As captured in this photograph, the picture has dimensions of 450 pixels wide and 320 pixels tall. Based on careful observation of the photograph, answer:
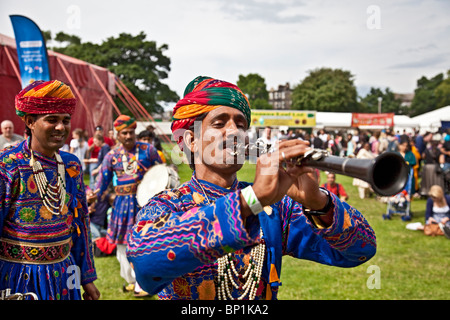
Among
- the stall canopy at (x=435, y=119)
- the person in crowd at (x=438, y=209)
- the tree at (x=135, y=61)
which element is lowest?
the person in crowd at (x=438, y=209)

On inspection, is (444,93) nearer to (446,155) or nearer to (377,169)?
(446,155)

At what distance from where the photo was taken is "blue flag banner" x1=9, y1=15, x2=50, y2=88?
1038 cm

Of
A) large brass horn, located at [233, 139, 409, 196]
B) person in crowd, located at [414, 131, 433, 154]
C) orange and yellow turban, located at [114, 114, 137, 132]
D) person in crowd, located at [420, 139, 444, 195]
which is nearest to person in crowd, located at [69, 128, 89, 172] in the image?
orange and yellow turban, located at [114, 114, 137, 132]

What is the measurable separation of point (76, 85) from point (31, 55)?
15.5ft

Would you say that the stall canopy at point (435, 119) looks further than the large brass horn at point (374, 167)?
Yes

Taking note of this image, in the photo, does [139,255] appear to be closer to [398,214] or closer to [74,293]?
[74,293]

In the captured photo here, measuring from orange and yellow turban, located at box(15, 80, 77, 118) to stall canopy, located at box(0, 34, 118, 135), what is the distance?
33.2 feet

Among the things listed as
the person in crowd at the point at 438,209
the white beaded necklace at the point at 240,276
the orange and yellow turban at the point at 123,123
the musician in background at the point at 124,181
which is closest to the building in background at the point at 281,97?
the person in crowd at the point at 438,209

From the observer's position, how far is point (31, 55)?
34.5ft

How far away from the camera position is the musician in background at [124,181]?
6012mm

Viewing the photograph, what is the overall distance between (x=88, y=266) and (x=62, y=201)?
632 millimetres

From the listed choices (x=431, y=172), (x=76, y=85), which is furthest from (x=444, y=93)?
(x=76, y=85)

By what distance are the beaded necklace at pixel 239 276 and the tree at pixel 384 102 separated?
87206 millimetres

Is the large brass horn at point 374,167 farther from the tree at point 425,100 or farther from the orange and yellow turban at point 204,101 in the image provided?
the tree at point 425,100
